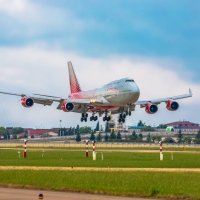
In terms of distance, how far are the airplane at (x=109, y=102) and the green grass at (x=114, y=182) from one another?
5650cm

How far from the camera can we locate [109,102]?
3669 inches

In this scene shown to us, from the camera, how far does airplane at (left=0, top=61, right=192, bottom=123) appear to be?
9106cm

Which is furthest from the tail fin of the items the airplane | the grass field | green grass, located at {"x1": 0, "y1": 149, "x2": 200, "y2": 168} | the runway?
the runway

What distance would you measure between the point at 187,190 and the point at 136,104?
72.3 metres

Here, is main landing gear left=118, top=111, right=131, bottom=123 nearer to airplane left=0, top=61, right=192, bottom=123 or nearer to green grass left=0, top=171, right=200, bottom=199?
airplane left=0, top=61, right=192, bottom=123

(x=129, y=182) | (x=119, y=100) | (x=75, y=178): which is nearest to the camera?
(x=129, y=182)

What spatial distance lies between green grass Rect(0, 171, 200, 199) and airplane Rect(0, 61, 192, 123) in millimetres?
56499

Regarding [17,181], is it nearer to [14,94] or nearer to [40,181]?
[40,181]

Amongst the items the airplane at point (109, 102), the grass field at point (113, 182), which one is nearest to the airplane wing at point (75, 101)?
the airplane at point (109, 102)

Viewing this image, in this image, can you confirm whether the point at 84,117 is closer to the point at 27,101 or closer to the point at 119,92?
the point at 27,101

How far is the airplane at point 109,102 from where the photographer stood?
91062 millimetres

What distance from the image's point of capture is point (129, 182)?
1143 inches

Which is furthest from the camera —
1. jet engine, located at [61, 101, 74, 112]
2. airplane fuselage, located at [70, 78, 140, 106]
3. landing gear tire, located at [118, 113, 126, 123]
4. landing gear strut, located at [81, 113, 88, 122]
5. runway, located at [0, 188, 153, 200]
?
landing gear strut, located at [81, 113, 88, 122]

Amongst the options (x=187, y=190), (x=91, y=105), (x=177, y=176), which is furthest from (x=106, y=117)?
(x=187, y=190)
